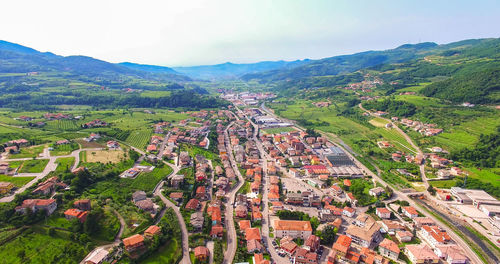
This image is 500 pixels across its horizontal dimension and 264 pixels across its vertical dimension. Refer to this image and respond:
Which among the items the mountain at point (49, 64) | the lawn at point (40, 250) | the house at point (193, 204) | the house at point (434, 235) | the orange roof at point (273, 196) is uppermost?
the mountain at point (49, 64)

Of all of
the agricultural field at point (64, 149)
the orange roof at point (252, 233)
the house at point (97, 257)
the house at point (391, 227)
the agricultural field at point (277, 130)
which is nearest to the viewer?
the house at point (97, 257)

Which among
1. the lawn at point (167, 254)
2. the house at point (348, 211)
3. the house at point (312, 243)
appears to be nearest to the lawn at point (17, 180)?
the lawn at point (167, 254)

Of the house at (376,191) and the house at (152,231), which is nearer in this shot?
the house at (152,231)

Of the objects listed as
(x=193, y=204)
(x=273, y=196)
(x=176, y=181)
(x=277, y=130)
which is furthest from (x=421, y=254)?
(x=277, y=130)

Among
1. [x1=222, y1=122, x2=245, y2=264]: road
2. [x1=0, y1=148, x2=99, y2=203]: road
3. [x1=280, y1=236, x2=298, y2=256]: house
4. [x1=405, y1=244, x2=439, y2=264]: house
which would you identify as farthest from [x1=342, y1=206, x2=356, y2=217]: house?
[x1=0, y1=148, x2=99, y2=203]: road

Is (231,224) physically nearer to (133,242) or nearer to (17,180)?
(133,242)

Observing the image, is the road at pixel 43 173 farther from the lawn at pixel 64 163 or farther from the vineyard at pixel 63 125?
the vineyard at pixel 63 125

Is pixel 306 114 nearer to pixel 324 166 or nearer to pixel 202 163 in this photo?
pixel 324 166

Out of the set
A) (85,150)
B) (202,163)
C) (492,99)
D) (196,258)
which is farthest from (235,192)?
(492,99)
